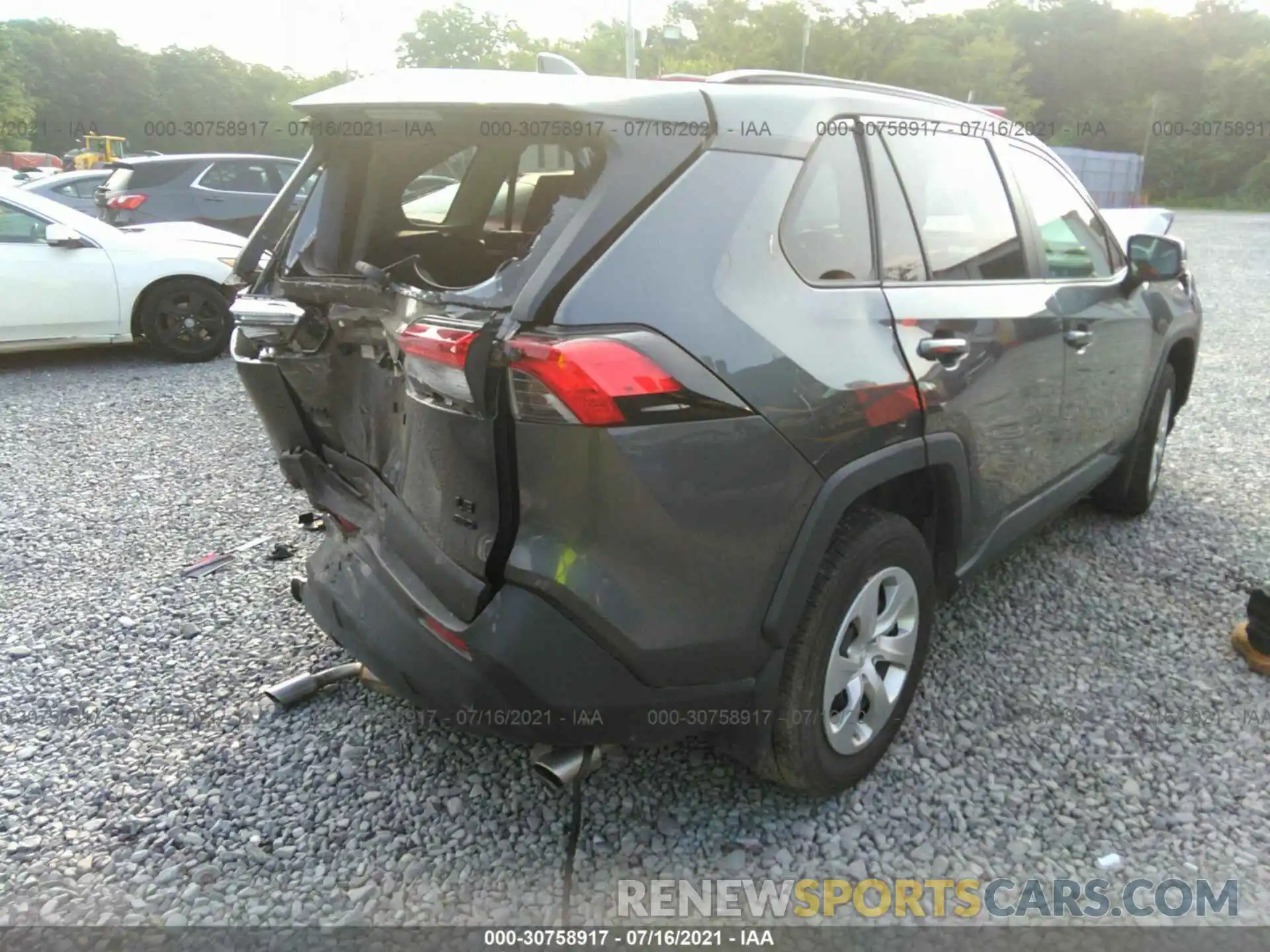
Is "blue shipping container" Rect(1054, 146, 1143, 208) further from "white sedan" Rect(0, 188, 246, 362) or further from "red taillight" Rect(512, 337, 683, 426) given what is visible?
"red taillight" Rect(512, 337, 683, 426)

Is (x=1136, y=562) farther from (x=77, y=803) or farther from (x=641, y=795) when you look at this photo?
(x=77, y=803)

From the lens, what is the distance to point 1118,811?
2434mm

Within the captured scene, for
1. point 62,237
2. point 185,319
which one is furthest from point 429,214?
point 62,237

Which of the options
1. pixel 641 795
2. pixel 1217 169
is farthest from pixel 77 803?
pixel 1217 169

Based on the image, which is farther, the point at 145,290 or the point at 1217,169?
the point at 1217,169

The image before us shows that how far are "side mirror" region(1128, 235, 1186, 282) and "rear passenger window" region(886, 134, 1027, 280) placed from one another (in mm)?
957

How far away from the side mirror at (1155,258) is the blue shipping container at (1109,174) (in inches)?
1376

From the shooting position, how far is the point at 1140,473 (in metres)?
4.20

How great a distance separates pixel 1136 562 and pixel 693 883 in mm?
2665

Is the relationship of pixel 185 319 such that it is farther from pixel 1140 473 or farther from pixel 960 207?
pixel 1140 473

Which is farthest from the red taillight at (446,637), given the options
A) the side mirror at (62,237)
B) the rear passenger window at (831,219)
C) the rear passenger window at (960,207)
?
the side mirror at (62,237)

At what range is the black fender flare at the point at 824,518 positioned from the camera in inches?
81.7

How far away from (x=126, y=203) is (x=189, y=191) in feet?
2.22

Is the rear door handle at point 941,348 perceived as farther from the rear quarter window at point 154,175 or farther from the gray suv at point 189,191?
the rear quarter window at point 154,175
